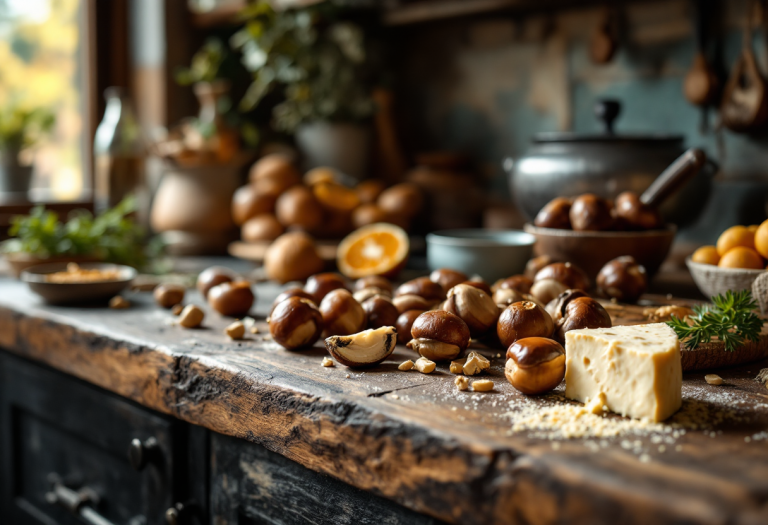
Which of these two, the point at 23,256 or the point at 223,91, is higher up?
the point at 223,91

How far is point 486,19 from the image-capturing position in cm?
212

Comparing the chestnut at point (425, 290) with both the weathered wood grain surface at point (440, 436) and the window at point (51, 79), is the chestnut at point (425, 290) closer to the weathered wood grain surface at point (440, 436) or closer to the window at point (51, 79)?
the weathered wood grain surface at point (440, 436)

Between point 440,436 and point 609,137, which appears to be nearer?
point 440,436

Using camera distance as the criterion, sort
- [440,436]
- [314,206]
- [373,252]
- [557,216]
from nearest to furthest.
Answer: [440,436] < [557,216] < [373,252] < [314,206]

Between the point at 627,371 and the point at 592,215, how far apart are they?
2.03 ft

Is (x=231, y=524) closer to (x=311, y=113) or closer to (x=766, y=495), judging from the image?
(x=766, y=495)

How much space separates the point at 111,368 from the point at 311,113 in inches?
51.2

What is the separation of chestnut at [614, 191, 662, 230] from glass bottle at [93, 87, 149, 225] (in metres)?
1.46

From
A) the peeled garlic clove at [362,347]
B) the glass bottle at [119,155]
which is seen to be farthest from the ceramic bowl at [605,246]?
the glass bottle at [119,155]

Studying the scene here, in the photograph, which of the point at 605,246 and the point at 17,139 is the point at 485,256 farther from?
the point at 17,139

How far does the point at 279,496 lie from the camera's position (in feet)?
2.85

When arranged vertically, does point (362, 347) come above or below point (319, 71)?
below

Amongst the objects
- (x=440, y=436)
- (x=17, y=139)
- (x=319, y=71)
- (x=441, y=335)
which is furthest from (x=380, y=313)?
(x=17, y=139)

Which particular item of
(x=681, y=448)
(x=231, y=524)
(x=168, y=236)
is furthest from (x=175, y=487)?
(x=168, y=236)
